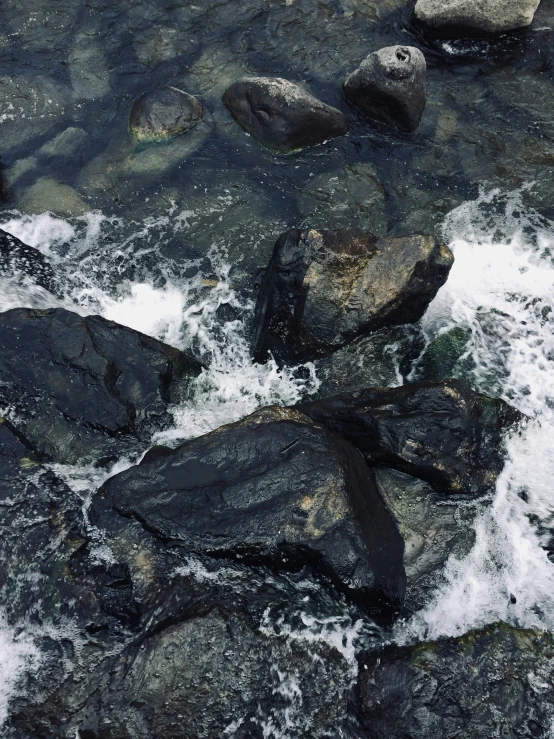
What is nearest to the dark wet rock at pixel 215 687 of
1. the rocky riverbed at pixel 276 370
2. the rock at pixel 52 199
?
the rocky riverbed at pixel 276 370

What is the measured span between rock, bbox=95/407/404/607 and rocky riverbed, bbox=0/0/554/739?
0.07 feet

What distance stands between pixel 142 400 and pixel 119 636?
6.23 ft

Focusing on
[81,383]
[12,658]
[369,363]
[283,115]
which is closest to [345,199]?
[283,115]

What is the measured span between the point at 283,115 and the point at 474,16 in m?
3.15

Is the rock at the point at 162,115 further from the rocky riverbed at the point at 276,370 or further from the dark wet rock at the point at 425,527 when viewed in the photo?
the dark wet rock at the point at 425,527

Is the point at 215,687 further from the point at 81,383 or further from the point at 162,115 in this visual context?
the point at 162,115

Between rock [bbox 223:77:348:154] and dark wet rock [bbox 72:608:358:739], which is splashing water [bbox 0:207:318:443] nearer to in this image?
rock [bbox 223:77:348:154]

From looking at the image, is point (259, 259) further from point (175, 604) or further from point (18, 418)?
point (175, 604)

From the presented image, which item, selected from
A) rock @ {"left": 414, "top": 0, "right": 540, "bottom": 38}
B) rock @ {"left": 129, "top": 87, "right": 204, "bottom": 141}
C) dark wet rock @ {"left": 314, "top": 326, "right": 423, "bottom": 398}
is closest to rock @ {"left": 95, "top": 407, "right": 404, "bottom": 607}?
dark wet rock @ {"left": 314, "top": 326, "right": 423, "bottom": 398}

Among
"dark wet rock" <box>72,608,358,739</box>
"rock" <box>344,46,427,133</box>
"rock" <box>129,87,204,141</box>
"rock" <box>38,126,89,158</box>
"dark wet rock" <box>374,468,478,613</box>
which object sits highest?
"rock" <box>344,46,427,133</box>

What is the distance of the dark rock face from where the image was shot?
5.10m

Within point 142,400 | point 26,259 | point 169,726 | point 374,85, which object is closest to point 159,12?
point 374,85

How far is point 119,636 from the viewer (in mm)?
4156

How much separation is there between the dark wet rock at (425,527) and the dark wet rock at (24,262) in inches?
152
